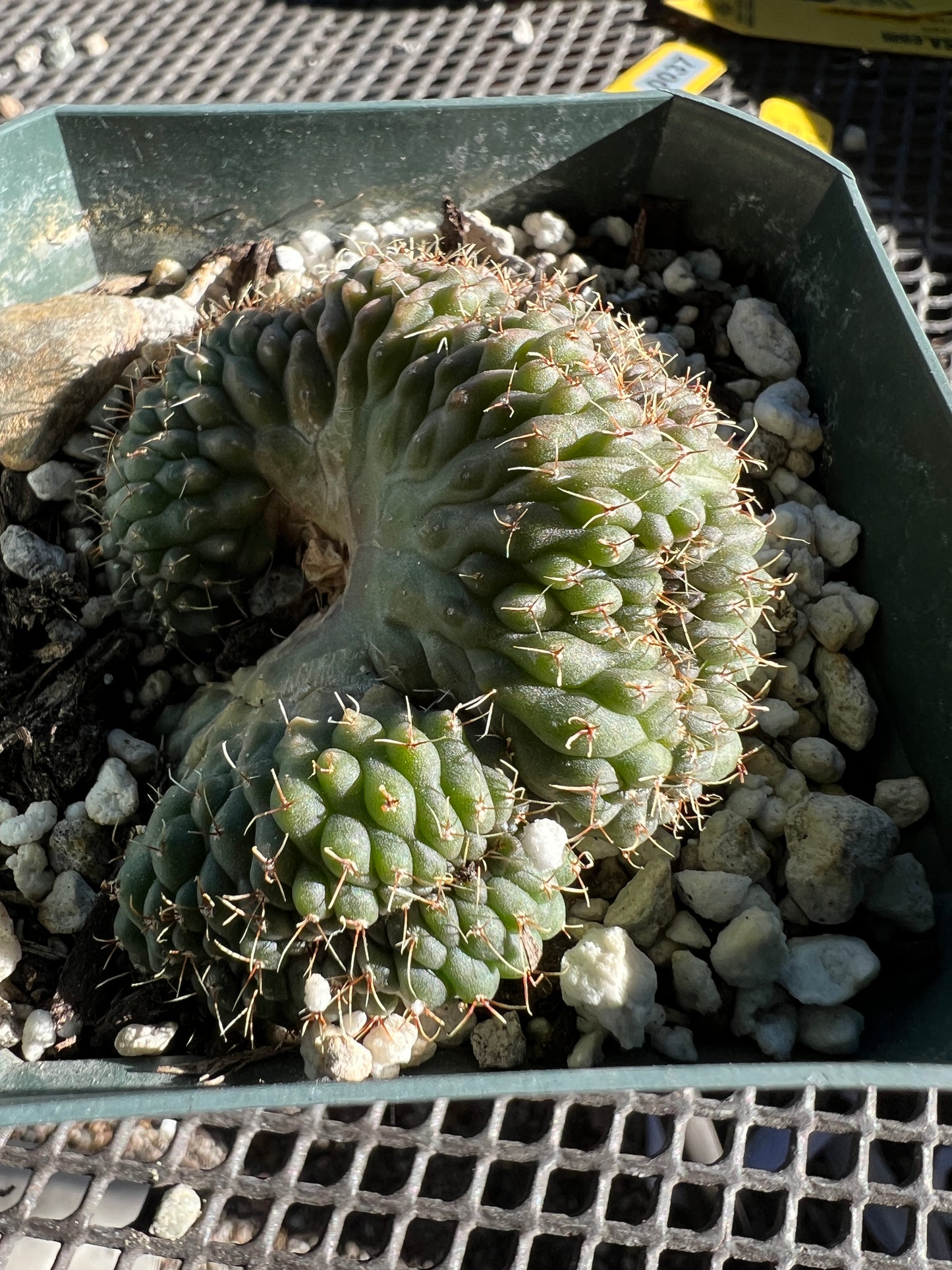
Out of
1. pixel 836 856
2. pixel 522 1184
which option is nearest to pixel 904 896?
pixel 836 856

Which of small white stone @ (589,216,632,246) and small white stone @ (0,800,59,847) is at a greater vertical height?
small white stone @ (589,216,632,246)

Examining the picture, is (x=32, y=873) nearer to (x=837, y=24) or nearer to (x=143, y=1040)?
(x=143, y=1040)

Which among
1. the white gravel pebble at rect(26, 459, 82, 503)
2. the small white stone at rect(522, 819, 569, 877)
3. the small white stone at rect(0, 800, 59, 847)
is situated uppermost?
the white gravel pebble at rect(26, 459, 82, 503)

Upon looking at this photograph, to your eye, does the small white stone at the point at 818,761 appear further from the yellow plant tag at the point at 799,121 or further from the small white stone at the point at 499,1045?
the yellow plant tag at the point at 799,121

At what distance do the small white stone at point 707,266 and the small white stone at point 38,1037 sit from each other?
Result: 2076mm

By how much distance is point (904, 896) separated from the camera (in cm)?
173

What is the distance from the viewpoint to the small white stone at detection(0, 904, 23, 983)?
1.77m

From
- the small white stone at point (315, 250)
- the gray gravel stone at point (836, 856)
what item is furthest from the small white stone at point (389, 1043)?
the small white stone at point (315, 250)

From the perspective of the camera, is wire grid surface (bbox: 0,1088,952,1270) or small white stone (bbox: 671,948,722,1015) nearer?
wire grid surface (bbox: 0,1088,952,1270)

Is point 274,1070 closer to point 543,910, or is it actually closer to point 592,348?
point 543,910

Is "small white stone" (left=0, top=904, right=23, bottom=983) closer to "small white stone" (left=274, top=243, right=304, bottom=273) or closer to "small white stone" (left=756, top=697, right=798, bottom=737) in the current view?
"small white stone" (left=756, top=697, right=798, bottom=737)

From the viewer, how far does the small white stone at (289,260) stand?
2.42 m

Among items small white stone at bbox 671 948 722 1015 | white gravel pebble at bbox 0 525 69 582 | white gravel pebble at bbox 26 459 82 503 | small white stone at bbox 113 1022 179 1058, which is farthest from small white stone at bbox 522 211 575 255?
small white stone at bbox 113 1022 179 1058

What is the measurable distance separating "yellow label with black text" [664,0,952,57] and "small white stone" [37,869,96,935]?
9.06 feet
